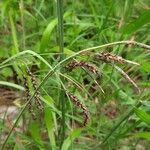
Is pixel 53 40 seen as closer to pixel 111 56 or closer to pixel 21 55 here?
pixel 21 55

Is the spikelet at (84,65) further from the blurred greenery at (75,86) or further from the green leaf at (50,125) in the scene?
the green leaf at (50,125)

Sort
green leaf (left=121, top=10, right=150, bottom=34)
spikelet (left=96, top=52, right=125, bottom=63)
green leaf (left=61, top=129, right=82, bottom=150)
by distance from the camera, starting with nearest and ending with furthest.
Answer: spikelet (left=96, top=52, right=125, bottom=63) < green leaf (left=121, top=10, right=150, bottom=34) < green leaf (left=61, top=129, right=82, bottom=150)

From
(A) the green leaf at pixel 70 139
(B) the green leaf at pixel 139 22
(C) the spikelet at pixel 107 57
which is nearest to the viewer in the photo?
(C) the spikelet at pixel 107 57

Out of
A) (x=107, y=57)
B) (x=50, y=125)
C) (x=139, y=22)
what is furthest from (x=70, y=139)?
(x=107, y=57)

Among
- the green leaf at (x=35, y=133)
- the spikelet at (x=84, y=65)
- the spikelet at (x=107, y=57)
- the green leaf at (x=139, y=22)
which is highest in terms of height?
the green leaf at (x=139, y=22)

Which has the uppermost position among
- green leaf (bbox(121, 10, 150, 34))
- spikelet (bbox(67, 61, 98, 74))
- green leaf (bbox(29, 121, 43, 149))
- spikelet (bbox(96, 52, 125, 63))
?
green leaf (bbox(121, 10, 150, 34))

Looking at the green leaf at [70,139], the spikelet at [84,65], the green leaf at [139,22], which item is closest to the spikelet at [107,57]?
the spikelet at [84,65]

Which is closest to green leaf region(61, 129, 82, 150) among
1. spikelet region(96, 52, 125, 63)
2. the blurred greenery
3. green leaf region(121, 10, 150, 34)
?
the blurred greenery

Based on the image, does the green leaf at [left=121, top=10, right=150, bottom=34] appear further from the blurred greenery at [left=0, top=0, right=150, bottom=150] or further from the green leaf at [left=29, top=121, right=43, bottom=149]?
the green leaf at [left=29, top=121, right=43, bottom=149]

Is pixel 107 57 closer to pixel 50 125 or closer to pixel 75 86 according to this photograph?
pixel 75 86
